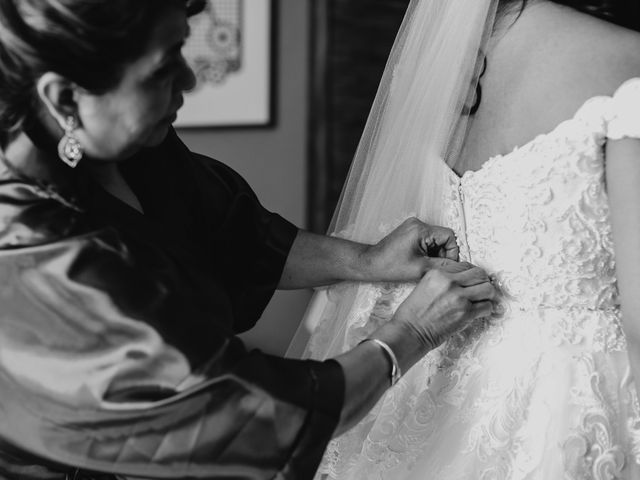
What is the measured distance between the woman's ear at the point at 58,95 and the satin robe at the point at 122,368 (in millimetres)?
66

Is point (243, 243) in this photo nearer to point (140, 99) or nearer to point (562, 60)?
point (140, 99)

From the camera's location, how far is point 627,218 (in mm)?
1104

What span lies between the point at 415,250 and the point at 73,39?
588 mm

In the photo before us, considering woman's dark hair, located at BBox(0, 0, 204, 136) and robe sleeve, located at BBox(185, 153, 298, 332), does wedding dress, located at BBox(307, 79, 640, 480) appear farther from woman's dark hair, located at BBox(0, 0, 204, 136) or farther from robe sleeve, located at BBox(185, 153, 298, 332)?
woman's dark hair, located at BBox(0, 0, 204, 136)

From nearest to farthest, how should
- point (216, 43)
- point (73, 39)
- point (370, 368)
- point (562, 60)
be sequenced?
1. point (73, 39)
2. point (370, 368)
3. point (562, 60)
4. point (216, 43)

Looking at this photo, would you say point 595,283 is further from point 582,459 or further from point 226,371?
point 226,371

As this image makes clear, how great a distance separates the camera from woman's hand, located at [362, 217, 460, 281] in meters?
1.32

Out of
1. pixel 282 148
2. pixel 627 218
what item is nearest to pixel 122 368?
pixel 627 218

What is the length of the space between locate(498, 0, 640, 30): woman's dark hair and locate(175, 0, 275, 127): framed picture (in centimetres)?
184

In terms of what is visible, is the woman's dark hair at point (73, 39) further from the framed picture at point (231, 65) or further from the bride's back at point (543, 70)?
the framed picture at point (231, 65)

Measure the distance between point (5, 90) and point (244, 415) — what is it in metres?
0.44

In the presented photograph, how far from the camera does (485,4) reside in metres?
1.28

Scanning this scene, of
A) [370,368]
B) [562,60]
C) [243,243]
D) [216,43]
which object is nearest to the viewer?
[370,368]

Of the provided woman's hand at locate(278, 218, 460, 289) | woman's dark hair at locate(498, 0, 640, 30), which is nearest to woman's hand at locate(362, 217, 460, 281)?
woman's hand at locate(278, 218, 460, 289)
